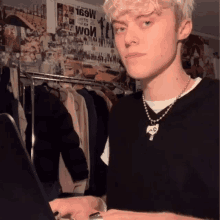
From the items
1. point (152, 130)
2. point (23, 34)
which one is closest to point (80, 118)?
point (23, 34)

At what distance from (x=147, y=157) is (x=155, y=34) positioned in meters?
0.23

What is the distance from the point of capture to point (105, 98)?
2057 millimetres

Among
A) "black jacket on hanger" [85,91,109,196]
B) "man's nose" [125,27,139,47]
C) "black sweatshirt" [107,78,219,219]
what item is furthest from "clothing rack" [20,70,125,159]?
"man's nose" [125,27,139,47]

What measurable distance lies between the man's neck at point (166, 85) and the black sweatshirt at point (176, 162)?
0.02 m

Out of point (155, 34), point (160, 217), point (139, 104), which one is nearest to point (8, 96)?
point (139, 104)

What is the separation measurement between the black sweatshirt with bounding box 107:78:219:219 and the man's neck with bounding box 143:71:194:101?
0.02 meters

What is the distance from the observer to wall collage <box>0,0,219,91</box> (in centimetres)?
224

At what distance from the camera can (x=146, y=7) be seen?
1.72ft

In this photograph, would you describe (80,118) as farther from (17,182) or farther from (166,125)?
(17,182)

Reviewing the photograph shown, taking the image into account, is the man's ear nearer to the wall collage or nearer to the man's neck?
the man's neck

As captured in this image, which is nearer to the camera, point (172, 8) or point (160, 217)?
point (160, 217)

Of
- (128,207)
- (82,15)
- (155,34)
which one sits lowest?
(128,207)

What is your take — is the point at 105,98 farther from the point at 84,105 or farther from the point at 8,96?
the point at 8,96

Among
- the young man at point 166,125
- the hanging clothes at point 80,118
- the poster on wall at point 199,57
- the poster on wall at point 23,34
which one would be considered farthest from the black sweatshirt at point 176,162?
the poster on wall at point 199,57
